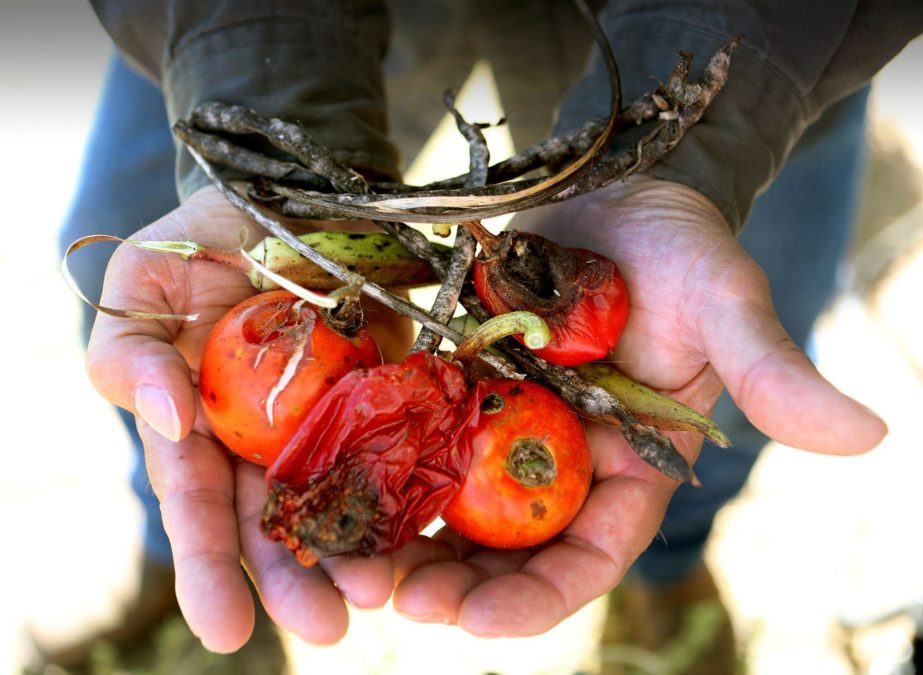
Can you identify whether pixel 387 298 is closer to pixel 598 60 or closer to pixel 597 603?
pixel 598 60

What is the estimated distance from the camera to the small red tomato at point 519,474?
245 centimetres

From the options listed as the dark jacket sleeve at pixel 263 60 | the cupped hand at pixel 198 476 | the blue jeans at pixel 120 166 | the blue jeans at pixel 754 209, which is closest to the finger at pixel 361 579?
the cupped hand at pixel 198 476

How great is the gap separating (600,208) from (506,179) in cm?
39

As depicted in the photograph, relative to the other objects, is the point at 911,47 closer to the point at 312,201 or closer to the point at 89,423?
the point at 312,201

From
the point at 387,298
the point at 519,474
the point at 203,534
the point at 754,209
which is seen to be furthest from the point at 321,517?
the point at 754,209

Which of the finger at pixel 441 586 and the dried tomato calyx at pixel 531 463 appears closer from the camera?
the finger at pixel 441 586

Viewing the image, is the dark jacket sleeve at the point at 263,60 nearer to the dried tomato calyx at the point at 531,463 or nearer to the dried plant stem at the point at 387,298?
the dried plant stem at the point at 387,298

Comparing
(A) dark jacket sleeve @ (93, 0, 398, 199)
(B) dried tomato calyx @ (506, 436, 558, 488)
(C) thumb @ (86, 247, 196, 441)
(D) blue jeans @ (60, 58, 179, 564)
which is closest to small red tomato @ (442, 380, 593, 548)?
(B) dried tomato calyx @ (506, 436, 558, 488)

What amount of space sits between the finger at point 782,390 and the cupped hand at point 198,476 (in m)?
1.10

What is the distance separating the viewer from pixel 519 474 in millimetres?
2457

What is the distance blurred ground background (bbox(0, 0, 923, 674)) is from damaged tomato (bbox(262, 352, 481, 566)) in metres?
2.35

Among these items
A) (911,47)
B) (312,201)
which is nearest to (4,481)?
(312,201)

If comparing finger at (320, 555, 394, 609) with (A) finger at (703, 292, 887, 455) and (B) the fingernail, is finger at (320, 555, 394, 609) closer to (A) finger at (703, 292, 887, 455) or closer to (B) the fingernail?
(B) the fingernail

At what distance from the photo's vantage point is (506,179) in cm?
293
